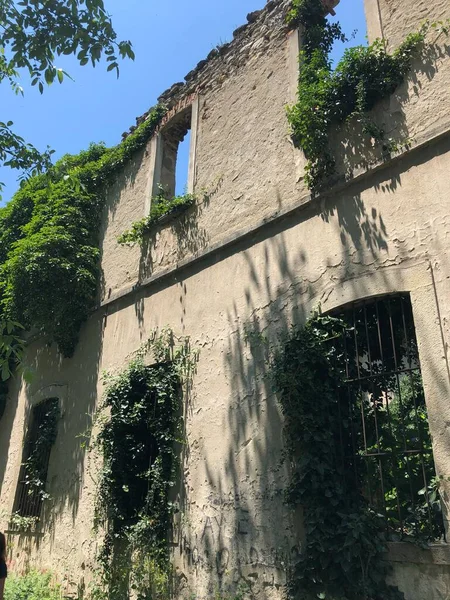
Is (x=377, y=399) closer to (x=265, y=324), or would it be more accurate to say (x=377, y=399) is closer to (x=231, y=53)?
(x=265, y=324)

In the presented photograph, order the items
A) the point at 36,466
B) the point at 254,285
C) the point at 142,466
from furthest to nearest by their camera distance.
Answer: the point at 36,466
the point at 142,466
the point at 254,285

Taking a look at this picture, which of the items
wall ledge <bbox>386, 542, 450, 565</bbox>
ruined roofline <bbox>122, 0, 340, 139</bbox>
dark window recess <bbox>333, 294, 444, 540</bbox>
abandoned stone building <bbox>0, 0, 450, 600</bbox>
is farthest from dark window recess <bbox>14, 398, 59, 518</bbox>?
wall ledge <bbox>386, 542, 450, 565</bbox>

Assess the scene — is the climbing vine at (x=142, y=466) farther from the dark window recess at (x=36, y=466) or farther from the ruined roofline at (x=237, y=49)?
the ruined roofline at (x=237, y=49)

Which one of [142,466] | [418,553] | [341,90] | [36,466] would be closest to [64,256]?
[36,466]

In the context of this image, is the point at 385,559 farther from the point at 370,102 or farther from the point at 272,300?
the point at 370,102

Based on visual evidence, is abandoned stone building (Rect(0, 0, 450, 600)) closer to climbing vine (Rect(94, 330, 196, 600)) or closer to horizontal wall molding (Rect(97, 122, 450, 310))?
horizontal wall molding (Rect(97, 122, 450, 310))

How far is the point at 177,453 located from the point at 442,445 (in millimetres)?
3164

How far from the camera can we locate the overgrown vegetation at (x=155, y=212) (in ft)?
23.9

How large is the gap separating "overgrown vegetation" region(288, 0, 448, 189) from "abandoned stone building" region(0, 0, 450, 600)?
0.13 metres

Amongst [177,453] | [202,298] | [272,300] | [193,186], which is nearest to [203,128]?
[193,186]

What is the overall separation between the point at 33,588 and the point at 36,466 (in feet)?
6.57

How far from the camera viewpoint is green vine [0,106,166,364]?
338 inches

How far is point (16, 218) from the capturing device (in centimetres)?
1114

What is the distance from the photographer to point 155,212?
7758mm
